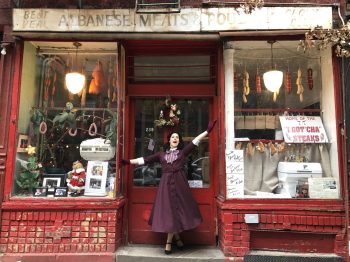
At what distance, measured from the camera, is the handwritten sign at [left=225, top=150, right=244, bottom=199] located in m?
5.43

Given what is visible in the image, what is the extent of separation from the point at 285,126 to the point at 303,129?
0.94 feet

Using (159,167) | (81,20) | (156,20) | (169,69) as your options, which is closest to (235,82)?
(169,69)

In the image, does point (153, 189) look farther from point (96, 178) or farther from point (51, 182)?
point (51, 182)

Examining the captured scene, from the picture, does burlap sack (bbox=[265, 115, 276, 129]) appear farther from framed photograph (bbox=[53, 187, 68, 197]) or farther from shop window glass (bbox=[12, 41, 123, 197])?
framed photograph (bbox=[53, 187, 68, 197])

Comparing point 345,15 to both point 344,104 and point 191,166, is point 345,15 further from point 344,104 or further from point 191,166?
point 191,166

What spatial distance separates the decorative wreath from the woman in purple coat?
361 mm

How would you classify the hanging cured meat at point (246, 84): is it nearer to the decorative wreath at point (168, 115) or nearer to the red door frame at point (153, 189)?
the red door frame at point (153, 189)

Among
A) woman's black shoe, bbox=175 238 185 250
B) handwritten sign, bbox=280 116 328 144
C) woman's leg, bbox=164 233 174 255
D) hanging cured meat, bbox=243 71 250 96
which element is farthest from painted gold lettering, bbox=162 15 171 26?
woman's black shoe, bbox=175 238 185 250

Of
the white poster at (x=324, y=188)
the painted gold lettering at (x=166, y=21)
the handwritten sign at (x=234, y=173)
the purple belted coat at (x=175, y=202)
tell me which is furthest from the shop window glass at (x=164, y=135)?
the white poster at (x=324, y=188)

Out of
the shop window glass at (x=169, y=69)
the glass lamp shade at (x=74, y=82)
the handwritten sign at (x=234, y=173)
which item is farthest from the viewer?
the shop window glass at (x=169, y=69)

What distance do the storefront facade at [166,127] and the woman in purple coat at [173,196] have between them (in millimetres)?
440

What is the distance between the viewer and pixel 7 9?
580cm

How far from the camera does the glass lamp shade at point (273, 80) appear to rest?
5.79 meters

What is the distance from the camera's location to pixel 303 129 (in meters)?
5.64
